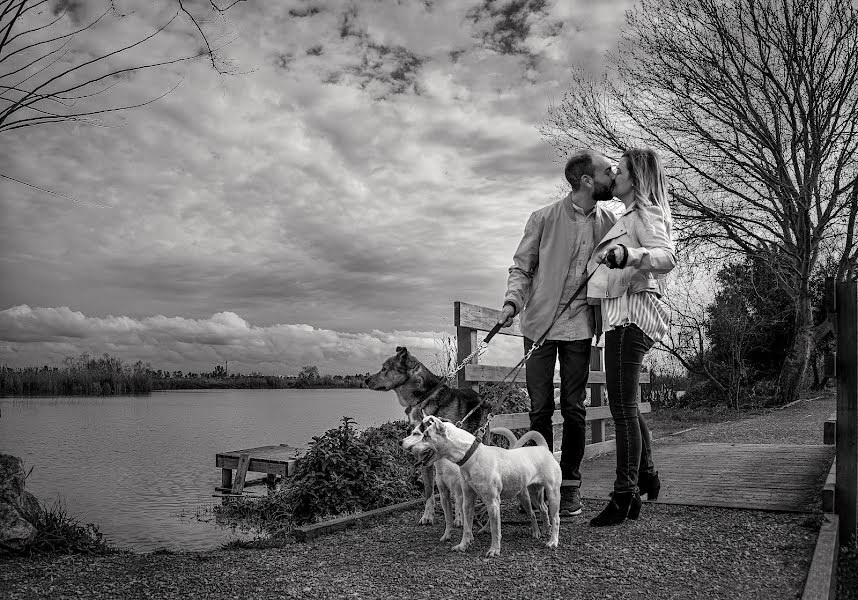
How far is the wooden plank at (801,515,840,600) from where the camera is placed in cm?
290

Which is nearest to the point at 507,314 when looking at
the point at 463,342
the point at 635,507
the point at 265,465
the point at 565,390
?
the point at 565,390

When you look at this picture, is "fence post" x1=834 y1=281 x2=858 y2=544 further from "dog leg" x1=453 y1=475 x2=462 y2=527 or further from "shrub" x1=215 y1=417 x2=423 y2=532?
"shrub" x1=215 y1=417 x2=423 y2=532

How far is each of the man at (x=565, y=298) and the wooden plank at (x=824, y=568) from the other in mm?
1427

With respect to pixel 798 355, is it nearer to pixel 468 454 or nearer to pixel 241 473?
pixel 241 473

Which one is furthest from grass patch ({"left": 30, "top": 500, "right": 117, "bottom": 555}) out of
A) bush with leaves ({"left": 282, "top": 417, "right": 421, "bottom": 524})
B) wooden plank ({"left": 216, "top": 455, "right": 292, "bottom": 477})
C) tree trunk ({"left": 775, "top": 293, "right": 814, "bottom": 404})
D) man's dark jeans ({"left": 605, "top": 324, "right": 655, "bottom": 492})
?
tree trunk ({"left": 775, "top": 293, "right": 814, "bottom": 404})

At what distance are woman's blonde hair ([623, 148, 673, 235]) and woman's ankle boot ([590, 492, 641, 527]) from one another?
1.62 metres

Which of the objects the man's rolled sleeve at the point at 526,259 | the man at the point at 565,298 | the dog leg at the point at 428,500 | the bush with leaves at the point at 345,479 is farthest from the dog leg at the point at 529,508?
the bush with leaves at the point at 345,479

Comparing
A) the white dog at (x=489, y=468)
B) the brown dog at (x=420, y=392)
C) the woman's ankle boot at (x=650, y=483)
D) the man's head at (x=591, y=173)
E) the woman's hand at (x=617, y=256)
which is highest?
the man's head at (x=591, y=173)

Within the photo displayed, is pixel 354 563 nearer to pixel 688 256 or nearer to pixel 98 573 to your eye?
pixel 98 573

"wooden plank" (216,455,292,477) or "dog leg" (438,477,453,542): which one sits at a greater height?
"dog leg" (438,477,453,542)

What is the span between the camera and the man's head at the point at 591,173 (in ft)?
13.6

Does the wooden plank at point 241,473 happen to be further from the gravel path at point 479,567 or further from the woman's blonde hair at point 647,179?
the woman's blonde hair at point 647,179

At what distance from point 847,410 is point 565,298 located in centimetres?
188

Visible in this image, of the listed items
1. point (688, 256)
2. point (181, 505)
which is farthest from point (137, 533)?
point (688, 256)
